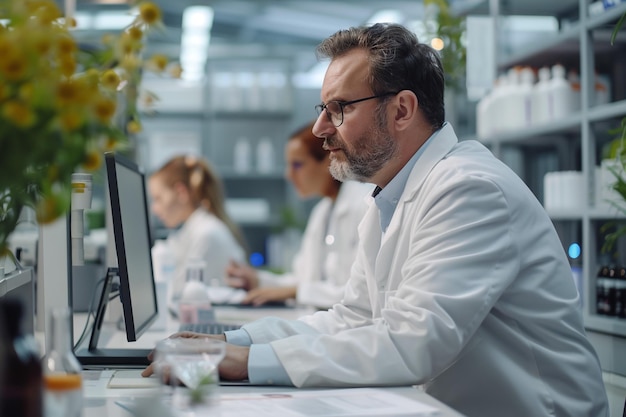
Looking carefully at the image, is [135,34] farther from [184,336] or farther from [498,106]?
[498,106]

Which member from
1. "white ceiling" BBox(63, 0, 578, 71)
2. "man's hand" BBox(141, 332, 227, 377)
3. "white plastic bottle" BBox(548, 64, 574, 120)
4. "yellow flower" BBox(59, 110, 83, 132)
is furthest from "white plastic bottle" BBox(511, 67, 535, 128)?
"yellow flower" BBox(59, 110, 83, 132)

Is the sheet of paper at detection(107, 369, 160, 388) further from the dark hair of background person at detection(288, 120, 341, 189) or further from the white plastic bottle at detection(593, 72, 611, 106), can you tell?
the dark hair of background person at detection(288, 120, 341, 189)

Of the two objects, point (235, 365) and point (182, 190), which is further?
point (182, 190)

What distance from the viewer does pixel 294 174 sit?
3.88m

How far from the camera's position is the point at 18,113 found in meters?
0.71

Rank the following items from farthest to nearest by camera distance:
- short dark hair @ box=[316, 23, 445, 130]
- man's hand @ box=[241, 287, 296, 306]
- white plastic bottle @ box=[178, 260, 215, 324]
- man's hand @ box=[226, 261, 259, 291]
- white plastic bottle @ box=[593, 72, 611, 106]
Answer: man's hand @ box=[226, 261, 259, 291] < man's hand @ box=[241, 287, 296, 306] < white plastic bottle @ box=[593, 72, 611, 106] < white plastic bottle @ box=[178, 260, 215, 324] < short dark hair @ box=[316, 23, 445, 130]

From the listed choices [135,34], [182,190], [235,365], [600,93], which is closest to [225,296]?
[182,190]

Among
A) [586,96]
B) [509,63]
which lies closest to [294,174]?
[509,63]

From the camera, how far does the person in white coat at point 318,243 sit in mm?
3020

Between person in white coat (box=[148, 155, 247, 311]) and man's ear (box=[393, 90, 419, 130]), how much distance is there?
99.8 inches

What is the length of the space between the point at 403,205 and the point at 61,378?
94 cm

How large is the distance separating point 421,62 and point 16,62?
1.20m

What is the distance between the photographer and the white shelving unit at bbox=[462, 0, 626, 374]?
8.05 feet

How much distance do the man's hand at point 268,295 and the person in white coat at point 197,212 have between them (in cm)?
115
